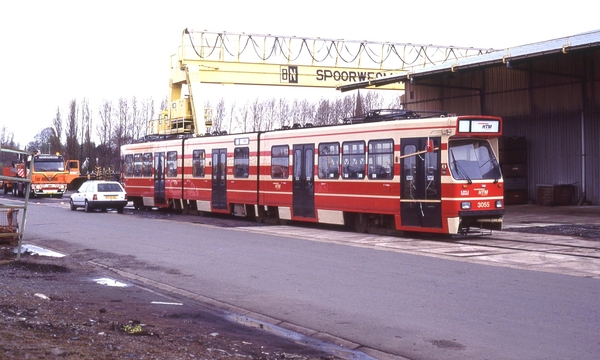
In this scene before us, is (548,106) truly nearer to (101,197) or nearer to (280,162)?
(280,162)

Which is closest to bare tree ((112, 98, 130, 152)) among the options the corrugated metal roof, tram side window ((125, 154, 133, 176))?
tram side window ((125, 154, 133, 176))

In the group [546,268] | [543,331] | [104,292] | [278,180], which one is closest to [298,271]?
[104,292]

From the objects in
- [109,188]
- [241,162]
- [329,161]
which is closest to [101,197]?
[109,188]

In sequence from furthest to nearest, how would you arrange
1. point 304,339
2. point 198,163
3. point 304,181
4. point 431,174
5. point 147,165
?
1. point 147,165
2. point 198,163
3. point 304,181
4. point 431,174
5. point 304,339

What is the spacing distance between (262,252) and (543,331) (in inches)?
366

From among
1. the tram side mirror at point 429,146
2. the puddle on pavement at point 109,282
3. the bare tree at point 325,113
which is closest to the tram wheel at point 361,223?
the tram side mirror at point 429,146

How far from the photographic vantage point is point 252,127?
86.6 meters

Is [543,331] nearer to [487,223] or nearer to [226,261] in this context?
[226,261]

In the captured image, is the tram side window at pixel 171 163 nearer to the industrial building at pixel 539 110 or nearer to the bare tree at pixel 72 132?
the industrial building at pixel 539 110

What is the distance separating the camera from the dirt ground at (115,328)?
24.3 ft

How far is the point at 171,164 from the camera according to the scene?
34.7m

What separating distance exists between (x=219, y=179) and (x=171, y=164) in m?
4.94

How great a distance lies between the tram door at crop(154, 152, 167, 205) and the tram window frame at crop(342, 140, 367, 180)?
14272 millimetres

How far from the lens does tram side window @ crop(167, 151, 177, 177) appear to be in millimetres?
34312
